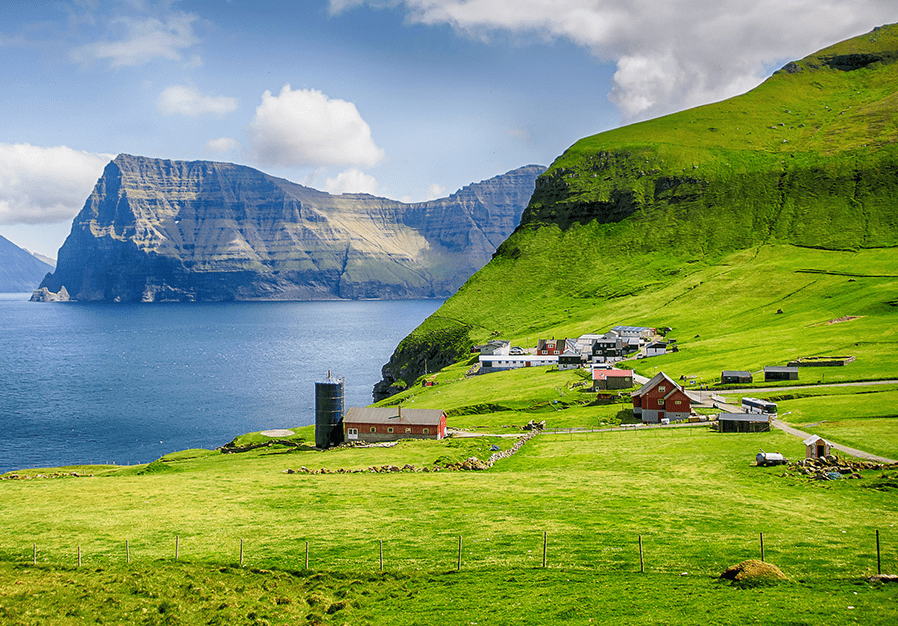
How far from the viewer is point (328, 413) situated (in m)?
83.8

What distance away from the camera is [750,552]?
108 ft

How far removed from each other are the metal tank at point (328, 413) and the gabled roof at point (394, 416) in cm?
277

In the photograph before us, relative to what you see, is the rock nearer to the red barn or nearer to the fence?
the fence

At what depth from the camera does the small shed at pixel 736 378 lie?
97812mm

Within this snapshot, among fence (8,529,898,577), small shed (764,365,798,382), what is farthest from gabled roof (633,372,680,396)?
fence (8,529,898,577)

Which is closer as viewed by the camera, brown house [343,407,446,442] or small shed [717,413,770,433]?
small shed [717,413,770,433]

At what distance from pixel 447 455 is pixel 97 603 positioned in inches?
1694

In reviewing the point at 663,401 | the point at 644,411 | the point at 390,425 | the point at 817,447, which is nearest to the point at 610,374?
the point at 644,411

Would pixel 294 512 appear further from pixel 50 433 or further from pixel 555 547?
pixel 50 433

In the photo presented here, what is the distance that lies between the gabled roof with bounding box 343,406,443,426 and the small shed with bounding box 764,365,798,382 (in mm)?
49675

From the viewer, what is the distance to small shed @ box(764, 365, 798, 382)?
96250 millimetres

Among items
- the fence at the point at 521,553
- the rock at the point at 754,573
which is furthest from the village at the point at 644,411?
the rock at the point at 754,573

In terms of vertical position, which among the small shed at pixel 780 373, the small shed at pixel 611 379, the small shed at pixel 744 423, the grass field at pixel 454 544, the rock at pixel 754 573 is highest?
the small shed at pixel 780 373

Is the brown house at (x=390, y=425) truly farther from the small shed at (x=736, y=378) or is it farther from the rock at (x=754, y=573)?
the rock at (x=754, y=573)
